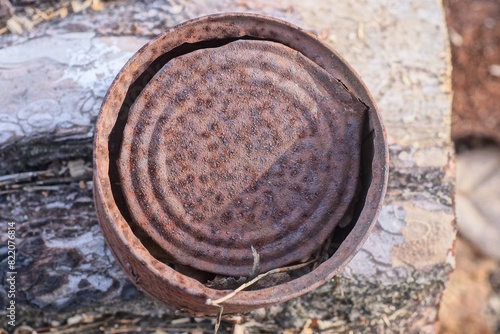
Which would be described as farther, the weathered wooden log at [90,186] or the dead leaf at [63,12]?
the dead leaf at [63,12]

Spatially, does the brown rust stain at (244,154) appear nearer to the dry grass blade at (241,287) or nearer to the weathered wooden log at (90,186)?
the dry grass blade at (241,287)

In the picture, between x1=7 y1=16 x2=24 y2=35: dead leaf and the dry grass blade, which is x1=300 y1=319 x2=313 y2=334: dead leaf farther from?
x1=7 y1=16 x2=24 y2=35: dead leaf

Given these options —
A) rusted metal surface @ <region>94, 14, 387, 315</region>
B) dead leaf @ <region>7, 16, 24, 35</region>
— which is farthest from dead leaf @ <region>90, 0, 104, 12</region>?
rusted metal surface @ <region>94, 14, 387, 315</region>

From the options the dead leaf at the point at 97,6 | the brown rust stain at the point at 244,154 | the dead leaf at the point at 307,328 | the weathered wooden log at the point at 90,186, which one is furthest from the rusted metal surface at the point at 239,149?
the dead leaf at the point at 97,6

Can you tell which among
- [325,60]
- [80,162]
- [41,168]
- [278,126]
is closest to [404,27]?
[325,60]

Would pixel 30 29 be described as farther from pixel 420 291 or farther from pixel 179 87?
pixel 420 291

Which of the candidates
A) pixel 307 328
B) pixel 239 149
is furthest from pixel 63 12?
pixel 307 328
